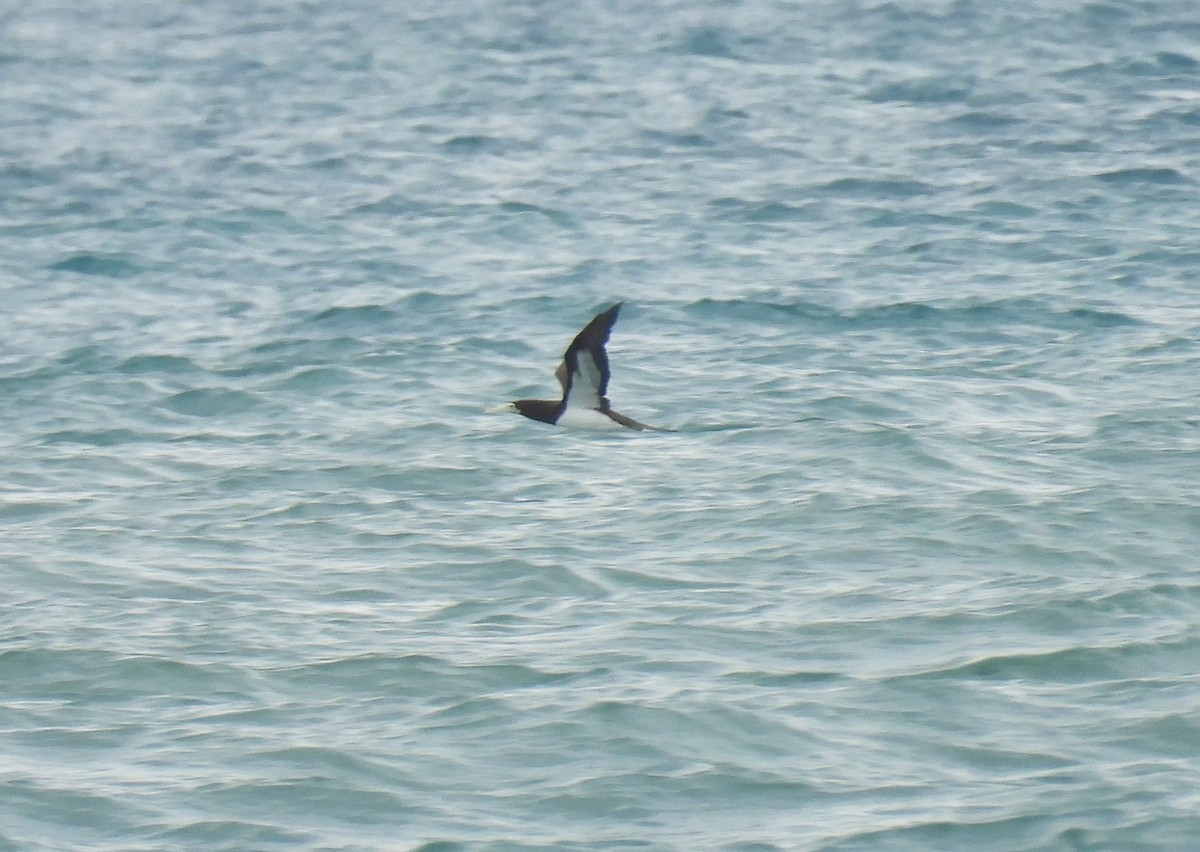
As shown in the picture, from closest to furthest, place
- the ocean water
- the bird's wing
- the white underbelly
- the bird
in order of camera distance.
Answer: the ocean water, the bird's wing, the bird, the white underbelly

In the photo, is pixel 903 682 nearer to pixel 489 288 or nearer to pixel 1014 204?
pixel 489 288

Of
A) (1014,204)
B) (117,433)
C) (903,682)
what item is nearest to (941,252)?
(1014,204)

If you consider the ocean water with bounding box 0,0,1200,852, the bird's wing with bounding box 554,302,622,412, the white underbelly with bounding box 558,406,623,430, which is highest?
the bird's wing with bounding box 554,302,622,412

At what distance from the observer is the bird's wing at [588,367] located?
11.7m

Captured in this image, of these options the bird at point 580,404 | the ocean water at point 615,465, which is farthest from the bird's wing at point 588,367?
the ocean water at point 615,465

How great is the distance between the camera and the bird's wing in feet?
38.3

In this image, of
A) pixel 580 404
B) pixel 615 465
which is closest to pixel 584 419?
pixel 580 404

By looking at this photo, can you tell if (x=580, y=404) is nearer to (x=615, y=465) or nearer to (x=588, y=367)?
(x=615, y=465)

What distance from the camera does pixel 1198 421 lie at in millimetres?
13969

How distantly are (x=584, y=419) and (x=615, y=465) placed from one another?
17.6 inches

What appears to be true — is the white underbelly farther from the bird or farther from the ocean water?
the ocean water

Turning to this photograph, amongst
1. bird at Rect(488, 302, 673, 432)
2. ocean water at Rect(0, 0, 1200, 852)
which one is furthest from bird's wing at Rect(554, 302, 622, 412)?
ocean water at Rect(0, 0, 1200, 852)

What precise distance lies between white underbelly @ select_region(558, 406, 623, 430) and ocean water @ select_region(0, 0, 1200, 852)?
314 millimetres

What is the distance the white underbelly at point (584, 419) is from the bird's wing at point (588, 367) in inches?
1.4
